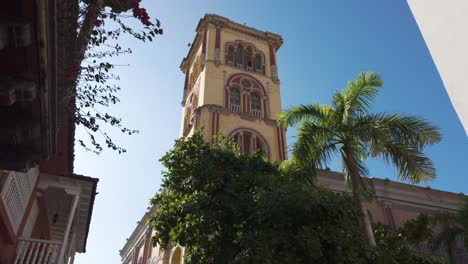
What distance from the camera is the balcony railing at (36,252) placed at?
881 centimetres

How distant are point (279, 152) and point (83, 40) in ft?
62.9

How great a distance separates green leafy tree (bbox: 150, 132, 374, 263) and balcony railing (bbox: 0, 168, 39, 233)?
3.36 metres

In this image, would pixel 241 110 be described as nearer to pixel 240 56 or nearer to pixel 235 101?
pixel 235 101

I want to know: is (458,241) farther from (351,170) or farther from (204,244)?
(204,244)

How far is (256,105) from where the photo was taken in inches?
1005

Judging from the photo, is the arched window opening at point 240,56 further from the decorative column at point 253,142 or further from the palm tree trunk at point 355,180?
the palm tree trunk at point 355,180

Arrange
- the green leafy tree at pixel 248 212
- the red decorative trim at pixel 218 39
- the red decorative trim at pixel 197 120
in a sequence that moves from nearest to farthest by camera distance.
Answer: the green leafy tree at pixel 248 212 → the red decorative trim at pixel 197 120 → the red decorative trim at pixel 218 39

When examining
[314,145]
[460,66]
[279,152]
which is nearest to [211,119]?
[279,152]

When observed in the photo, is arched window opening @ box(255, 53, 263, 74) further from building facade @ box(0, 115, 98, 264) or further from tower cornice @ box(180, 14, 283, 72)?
building facade @ box(0, 115, 98, 264)

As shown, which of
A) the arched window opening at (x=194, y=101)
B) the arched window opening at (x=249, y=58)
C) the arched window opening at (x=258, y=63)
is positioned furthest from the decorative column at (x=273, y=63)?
the arched window opening at (x=194, y=101)

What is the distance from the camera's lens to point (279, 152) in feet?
75.0

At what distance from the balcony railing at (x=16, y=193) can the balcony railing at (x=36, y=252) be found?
1.83 ft

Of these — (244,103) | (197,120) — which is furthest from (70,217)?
(244,103)

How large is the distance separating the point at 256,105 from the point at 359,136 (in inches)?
613
